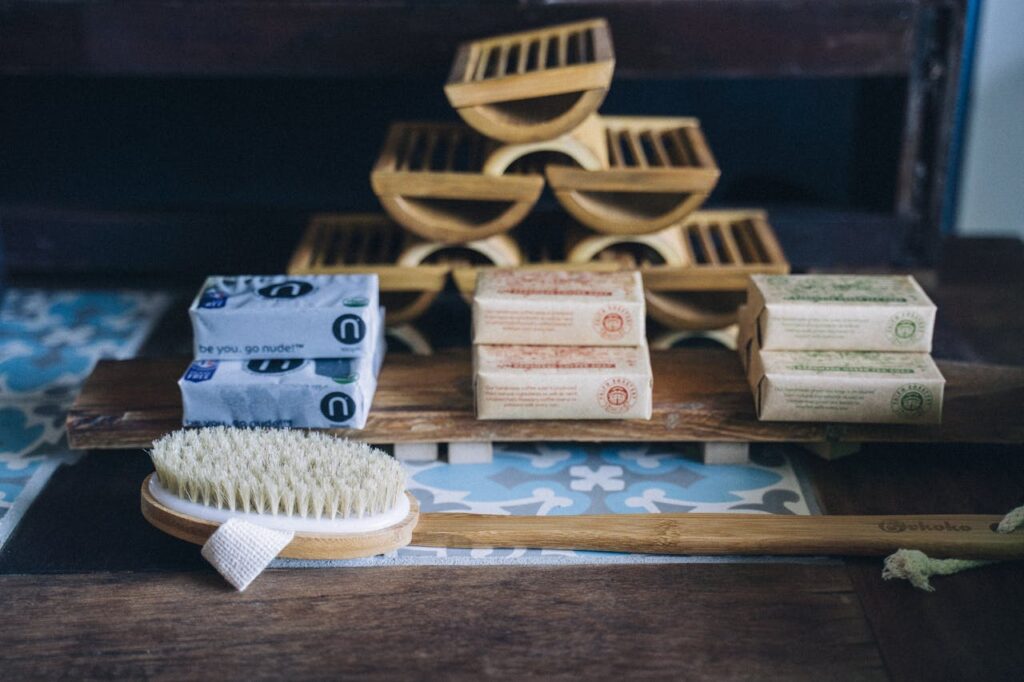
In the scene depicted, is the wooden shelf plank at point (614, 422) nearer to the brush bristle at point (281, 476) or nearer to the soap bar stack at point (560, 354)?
the soap bar stack at point (560, 354)

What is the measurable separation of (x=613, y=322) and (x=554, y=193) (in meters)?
0.47

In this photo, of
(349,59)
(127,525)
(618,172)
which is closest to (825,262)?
(618,172)

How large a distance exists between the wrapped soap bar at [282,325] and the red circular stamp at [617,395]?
1.16 ft

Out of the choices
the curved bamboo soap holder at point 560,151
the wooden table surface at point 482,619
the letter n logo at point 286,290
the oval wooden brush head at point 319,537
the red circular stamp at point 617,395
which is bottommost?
the wooden table surface at point 482,619

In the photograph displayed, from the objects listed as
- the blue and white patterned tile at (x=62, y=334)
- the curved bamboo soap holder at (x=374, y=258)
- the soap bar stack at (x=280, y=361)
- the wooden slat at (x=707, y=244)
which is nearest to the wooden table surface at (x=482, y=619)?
the soap bar stack at (x=280, y=361)

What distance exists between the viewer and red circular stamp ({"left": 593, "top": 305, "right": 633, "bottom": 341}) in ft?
5.20

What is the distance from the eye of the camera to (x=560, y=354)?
62.8 inches

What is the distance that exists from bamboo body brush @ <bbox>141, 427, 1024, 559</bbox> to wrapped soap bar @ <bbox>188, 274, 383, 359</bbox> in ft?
0.62

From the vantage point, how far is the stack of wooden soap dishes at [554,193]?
1.83m

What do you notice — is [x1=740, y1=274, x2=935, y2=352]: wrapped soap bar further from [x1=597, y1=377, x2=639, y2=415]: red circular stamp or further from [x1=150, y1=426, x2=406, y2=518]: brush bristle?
[x1=150, y1=426, x2=406, y2=518]: brush bristle

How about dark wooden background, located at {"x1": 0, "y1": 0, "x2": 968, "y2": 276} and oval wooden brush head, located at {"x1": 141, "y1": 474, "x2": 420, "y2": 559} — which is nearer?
oval wooden brush head, located at {"x1": 141, "y1": 474, "x2": 420, "y2": 559}

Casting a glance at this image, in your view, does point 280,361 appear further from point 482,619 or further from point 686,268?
point 686,268

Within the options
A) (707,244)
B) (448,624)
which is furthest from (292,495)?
(707,244)

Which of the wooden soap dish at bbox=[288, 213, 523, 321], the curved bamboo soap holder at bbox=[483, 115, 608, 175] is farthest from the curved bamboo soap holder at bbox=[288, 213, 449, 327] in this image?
the curved bamboo soap holder at bbox=[483, 115, 608, 175]
